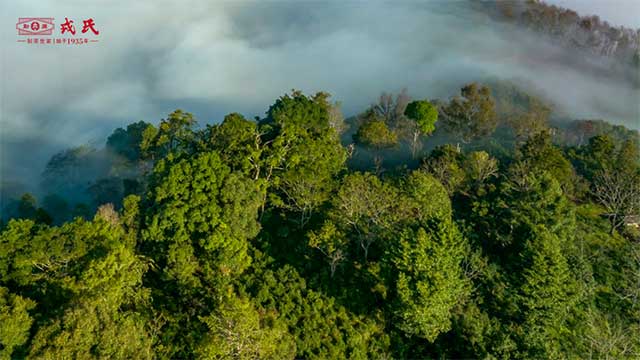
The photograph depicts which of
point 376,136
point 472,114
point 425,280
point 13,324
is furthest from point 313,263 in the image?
point 472,114

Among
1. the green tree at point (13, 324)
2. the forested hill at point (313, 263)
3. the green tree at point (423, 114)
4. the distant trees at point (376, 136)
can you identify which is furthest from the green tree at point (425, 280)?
the green tree at point (423, 114)

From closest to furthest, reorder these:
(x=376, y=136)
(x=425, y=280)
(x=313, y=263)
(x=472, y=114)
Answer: (x=425, y=280) → (x=313, y=263) → (x=376, y=136) → (x=472, y=114)

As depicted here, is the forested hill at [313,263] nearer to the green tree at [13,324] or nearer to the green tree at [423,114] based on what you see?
the green tree at [13,324]

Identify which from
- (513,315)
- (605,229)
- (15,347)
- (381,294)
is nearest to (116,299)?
(15,347)

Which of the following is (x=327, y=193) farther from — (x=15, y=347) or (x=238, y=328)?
(x=15, y=347)

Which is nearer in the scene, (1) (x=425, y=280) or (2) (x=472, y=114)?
(1) (x=425, y=280)

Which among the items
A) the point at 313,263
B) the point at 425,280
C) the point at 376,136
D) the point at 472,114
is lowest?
the point at 313,263

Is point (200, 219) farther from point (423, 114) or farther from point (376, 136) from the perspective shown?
point (423, 114)

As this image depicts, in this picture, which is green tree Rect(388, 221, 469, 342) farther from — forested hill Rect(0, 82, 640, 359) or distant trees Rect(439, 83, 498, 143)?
distant trees Rect(439, 83, 498, 143)

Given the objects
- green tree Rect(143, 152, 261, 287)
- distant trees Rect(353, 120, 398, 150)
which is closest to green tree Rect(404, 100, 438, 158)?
distant trees Rect(353, 120, 398, 150)
